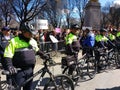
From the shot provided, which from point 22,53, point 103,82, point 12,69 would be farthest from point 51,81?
point 103,82

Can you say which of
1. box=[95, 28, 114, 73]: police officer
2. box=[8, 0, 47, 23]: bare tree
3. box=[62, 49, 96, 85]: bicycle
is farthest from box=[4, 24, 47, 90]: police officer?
box=[8, 0, 47, 23]: bare tree

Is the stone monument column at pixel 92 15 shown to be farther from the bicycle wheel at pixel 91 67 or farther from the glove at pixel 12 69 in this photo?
the glove at pixel 12 69

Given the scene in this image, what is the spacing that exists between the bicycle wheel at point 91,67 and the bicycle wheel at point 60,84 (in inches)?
126

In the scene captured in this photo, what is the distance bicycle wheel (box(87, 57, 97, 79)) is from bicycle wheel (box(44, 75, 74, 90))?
319 cm

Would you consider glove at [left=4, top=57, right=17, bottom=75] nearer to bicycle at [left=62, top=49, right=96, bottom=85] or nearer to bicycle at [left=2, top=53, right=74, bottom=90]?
bicycle at [left=2, top=53, right=74, bottom=90]

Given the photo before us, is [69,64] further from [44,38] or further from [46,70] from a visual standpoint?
[44,38]

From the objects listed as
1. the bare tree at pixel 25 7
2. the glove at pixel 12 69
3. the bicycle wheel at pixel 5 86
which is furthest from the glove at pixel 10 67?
the bare tree at pixel 25 7

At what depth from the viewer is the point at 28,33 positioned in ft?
21.2

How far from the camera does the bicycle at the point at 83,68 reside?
9766mm

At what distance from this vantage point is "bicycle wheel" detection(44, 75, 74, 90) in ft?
23.0

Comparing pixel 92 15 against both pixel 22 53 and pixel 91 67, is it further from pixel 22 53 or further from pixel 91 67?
pixel 22 53

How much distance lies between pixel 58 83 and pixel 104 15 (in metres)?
81.4

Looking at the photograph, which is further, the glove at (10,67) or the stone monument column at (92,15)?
the stone monument column at (92,15)

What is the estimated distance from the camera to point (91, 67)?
439 inches
